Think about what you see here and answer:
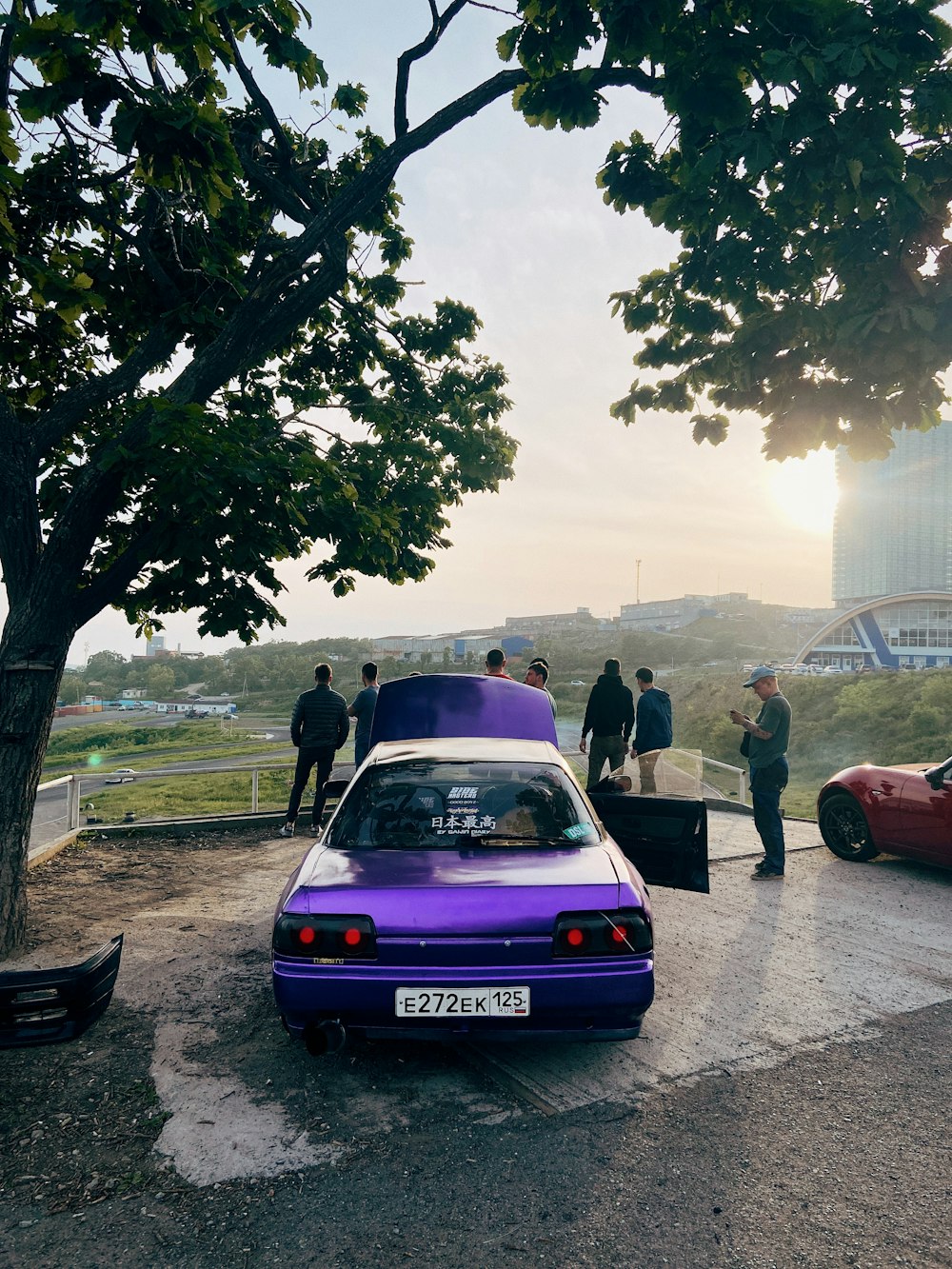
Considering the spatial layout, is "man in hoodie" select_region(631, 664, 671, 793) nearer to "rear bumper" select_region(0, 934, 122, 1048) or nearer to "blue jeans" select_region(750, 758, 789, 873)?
"blue jeans" select_region(750, 758, 789, 873)

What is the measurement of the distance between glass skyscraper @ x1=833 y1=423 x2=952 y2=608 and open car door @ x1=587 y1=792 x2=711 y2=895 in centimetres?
17061

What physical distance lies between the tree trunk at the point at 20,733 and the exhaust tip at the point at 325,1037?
3.47 metres

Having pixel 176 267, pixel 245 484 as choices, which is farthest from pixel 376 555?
pixel 176 267

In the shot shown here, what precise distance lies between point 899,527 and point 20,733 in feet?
607

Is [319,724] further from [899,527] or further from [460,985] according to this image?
[899,527]

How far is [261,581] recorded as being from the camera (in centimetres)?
665

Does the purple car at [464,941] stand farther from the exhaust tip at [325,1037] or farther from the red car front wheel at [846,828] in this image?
the red car front wheel at [846,828]

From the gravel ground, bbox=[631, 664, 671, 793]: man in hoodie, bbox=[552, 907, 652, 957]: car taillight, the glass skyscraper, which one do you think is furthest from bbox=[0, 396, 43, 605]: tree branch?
the glass skyscraper

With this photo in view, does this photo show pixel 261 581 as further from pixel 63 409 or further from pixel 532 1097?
pixel 532 1097

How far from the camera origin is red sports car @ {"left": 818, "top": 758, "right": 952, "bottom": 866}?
278 inches

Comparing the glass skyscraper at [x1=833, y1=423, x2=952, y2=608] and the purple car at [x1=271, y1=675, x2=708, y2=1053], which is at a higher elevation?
the glass skyscraper at [x1=833, y1=423, x2=952, y2=608]

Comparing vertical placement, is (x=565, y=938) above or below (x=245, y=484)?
below

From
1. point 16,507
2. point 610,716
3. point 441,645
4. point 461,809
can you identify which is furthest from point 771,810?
point 441,645

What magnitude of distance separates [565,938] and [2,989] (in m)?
2.26
